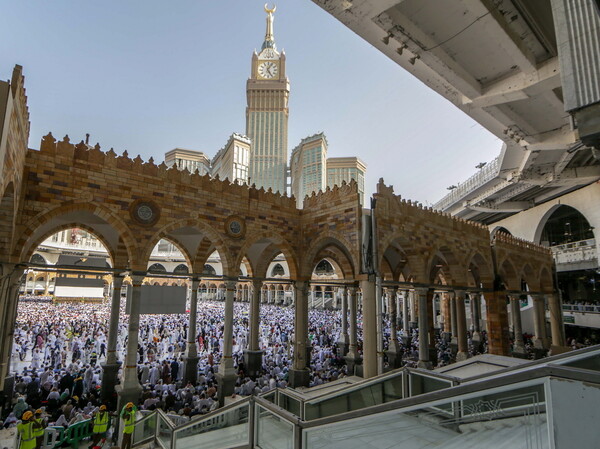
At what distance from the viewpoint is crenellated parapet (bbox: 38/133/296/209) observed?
8000 millimetres

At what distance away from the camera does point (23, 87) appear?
6.06m

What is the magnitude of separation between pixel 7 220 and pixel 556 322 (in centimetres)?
2613

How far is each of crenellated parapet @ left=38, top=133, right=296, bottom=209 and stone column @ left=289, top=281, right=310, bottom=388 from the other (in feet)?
10.9

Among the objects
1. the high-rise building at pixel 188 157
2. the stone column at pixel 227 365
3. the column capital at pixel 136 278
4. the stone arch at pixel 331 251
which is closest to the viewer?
the column capital at pixel 136 278

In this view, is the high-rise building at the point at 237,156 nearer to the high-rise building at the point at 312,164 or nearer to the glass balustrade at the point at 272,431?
the high-rise building at the point at 312,164

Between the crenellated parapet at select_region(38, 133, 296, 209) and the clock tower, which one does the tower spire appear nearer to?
the clock tower

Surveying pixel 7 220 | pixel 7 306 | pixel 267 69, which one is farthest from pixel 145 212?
pixel 267 69

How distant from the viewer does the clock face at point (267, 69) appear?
88.0m

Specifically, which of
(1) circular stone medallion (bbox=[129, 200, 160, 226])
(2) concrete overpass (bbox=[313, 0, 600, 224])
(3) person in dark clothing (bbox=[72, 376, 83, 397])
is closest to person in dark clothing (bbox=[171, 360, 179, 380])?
(3) person in dark clothing (bbox=[72, 376, 83, 397])

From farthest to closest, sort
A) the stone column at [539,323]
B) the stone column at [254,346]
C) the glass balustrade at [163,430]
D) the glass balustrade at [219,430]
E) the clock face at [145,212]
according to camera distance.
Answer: the stone column at [539,323] → the stone column at [254,346] → the clock face at [145,212] → the glass balustrade at [163,430] → the glass balustrade at [219,430]

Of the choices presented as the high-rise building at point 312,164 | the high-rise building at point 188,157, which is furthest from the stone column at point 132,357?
the high-rise building at point 188,157

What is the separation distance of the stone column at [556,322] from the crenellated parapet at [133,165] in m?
19.7

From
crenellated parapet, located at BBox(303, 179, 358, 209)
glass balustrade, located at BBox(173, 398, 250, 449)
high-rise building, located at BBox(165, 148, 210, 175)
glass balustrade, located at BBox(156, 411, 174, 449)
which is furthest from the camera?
high-rise building, located at BBox(165, 148, 210, 175)

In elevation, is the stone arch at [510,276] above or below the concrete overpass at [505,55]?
below
